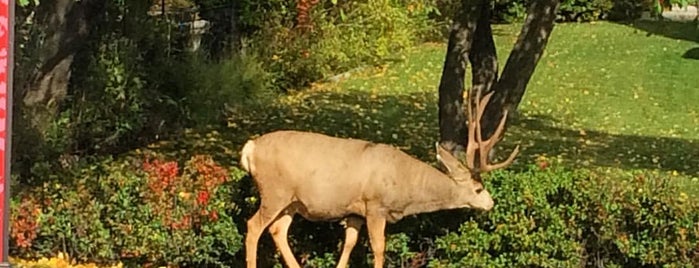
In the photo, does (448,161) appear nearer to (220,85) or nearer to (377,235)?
(377,235)

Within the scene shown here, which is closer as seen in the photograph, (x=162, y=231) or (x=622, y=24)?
(x=162, y=231)

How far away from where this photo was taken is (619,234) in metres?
8.42

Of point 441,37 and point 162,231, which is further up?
point 162,231

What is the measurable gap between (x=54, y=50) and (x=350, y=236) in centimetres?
548

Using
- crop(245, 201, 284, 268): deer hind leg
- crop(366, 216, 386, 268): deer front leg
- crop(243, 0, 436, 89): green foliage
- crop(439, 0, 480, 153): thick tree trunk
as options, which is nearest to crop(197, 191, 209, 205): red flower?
crop(245, 201, 284, 268): deer hind leg

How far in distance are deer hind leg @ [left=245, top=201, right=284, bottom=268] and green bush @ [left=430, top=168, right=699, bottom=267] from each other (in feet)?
3.69

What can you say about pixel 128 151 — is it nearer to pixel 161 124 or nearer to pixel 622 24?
pixel 161 124

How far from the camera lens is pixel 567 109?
20.0 metres

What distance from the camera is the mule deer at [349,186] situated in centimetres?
834

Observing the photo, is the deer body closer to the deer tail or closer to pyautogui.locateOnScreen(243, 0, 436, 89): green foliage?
the deer tail

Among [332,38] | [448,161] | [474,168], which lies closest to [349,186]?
[448,161]

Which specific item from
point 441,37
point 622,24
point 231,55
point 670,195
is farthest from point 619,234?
point 622,24

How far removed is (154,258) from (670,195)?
3.46 m

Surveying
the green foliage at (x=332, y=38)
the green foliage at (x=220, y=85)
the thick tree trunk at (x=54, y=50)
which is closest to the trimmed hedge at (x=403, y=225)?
the thick tree trunk at (x=54, y=50)
